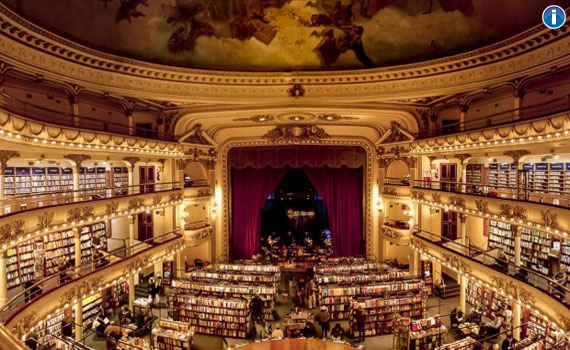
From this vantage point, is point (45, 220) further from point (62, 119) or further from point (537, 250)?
point (537, 250)

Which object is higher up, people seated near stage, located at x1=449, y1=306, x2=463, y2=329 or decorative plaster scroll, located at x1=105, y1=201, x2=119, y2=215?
decorative plaster scroll, located at x1=105, y1=201, x2=119, y2=215

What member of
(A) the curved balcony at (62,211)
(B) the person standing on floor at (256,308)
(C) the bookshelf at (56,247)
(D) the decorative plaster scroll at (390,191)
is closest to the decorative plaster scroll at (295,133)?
(D) the decorative plaster scroll at (390,191)

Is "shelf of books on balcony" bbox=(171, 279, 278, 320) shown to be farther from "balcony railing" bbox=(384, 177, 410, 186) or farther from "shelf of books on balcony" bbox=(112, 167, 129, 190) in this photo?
"balcony railing" bbox=(384, 177, 410, 186)

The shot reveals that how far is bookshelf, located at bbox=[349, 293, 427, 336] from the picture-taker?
38.2ft

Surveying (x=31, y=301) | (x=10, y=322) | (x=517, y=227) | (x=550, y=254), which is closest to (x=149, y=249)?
(x=31, y=301)

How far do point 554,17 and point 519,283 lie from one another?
A: 23.4 ft

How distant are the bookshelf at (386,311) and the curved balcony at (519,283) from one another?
203 centimetres

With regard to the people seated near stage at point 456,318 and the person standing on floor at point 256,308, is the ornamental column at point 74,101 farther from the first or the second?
the people seated near stage at point 456,318

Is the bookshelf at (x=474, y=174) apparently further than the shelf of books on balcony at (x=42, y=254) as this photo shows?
Yes

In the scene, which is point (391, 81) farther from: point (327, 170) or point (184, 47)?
point (184, 47)

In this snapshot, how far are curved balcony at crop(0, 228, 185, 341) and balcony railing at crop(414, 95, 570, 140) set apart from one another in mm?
12363

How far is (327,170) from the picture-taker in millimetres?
19391

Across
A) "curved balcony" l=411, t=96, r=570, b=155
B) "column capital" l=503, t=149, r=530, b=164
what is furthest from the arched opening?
"column capital" l=503, t=149, r=530, b=164

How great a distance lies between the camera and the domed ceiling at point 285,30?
1088cm
